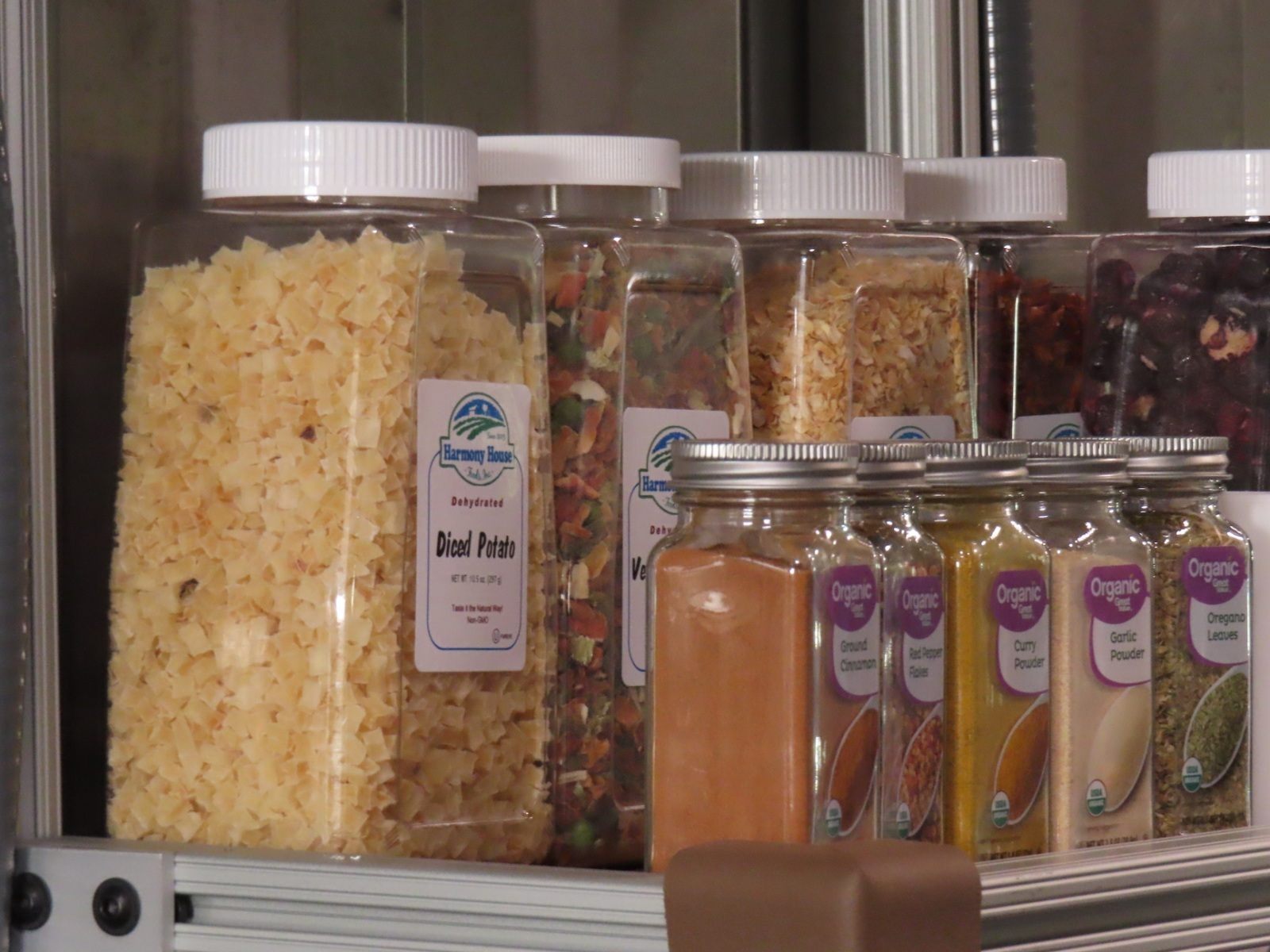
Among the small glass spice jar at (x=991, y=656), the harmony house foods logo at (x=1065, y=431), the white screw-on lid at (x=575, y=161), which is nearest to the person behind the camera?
the small glass spice jar at (x=991, y=656)

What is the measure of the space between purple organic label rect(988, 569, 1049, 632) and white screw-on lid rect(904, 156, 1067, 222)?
303 mm

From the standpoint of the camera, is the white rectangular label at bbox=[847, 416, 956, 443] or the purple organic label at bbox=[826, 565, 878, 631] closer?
the purple organic label at bbox=[826, 565, 878, 631]

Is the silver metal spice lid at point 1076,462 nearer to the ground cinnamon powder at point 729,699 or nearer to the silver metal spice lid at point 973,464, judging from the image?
the silver metal spice lid at point 973,464

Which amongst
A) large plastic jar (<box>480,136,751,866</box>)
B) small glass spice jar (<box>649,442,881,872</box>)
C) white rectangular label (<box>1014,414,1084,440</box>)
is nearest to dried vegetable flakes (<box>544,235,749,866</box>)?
large plastic jar (<box>480,136,751,866</box>)

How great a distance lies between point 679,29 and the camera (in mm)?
1190

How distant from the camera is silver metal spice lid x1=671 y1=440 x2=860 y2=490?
0.60 m

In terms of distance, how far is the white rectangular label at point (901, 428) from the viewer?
2.58 feet

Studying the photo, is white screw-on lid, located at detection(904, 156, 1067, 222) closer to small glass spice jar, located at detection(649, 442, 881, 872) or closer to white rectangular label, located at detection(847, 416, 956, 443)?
white rectangular label, located at detection(847, 416, 956, 443)

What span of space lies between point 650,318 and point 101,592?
0.25 meters

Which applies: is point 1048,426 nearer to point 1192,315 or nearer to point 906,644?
point 1192,315

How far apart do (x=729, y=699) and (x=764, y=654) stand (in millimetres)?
19

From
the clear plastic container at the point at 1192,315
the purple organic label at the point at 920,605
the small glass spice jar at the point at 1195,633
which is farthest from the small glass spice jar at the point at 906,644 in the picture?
the clear plastic container at the point at 1192,315

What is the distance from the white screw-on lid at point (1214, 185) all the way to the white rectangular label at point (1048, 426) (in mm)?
99

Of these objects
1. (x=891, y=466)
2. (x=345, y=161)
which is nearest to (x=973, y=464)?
(x=891, y=466)
